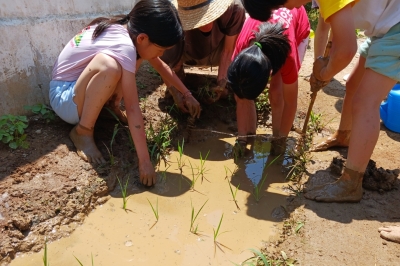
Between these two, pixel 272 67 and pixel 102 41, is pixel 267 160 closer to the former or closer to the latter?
pixel 272 67

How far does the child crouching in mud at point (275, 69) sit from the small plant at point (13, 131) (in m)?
1.47

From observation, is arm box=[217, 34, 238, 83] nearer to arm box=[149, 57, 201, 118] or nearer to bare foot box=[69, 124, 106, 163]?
arm box=[149, 57, 201, 118]

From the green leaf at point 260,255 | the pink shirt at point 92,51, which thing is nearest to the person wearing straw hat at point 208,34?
the pink shirt at point 92,51

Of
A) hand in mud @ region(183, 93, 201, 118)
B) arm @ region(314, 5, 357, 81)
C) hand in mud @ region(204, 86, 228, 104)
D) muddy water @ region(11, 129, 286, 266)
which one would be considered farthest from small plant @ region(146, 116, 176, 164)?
arm @ region(314, 5, 357, 81)

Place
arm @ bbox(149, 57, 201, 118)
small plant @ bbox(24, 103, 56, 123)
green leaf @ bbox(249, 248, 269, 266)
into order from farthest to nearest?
arm @ bbox(149, 57, 201, 118) < small plant @ bbox(24, 103, 56, 123) < green leaf @ bbox(249, 248, 269, 266)

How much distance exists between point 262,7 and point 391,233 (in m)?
1.46

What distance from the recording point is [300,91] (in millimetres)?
3975

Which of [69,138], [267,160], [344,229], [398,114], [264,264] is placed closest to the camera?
[264,264]

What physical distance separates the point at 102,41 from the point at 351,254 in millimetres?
2049

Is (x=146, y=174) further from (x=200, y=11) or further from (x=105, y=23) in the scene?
(x=200, y=11)

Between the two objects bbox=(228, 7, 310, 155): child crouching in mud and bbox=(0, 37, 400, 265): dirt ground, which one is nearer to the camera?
bbox=(0, 37, 400, 265): dirt ground

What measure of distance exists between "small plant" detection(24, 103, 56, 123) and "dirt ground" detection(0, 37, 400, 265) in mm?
44

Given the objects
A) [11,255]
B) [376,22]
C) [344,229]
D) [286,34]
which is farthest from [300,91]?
[11,255]

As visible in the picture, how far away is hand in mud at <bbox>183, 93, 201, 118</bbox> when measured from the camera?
322cm
